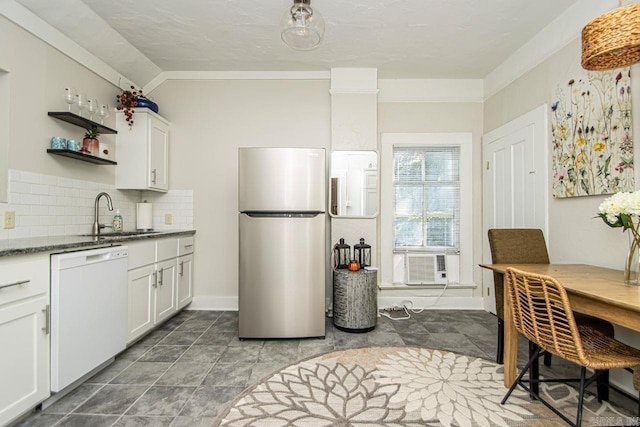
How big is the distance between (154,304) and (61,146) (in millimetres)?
1422

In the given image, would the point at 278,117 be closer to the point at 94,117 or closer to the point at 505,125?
the point at 94,117

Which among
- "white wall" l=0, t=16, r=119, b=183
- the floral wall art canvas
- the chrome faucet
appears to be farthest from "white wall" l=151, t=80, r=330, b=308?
the floral wall art canvas

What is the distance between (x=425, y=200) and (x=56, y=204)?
11.4 feet

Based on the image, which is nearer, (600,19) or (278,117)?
(600,19)

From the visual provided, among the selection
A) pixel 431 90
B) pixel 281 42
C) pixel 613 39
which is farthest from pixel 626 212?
pixel 281 42

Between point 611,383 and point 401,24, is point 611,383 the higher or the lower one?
the lower one

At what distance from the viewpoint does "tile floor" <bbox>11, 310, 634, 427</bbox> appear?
1629 mm

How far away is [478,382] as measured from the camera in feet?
6.31

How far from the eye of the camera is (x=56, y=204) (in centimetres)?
231

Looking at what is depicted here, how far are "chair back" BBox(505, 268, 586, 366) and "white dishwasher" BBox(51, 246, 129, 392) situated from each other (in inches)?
95.0

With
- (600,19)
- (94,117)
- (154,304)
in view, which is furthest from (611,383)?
(94,117)

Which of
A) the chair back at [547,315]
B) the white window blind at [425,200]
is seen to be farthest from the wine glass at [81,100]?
the chair back at [547,315]

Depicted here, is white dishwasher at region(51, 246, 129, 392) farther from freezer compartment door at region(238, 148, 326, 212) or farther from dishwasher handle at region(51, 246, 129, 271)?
freezer compartment door at region(238, 148, 326, 212)

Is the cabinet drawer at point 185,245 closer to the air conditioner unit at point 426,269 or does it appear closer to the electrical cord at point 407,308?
the electrical cord at point 407,308
